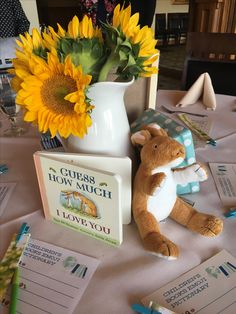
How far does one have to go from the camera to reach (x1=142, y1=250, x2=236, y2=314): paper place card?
0.38 m

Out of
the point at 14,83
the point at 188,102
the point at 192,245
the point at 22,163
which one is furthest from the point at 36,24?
the point at 192,245

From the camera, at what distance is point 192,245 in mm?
473

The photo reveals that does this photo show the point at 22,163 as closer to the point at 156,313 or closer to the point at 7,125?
the point at 7,125

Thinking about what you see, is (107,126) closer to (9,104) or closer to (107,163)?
(107,163)

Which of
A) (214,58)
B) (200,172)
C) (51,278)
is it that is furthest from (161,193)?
(214,58)

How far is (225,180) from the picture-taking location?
63 cm

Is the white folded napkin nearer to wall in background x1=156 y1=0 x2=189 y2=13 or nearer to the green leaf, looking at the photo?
the green leaf

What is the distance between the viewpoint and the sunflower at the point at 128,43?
43cm

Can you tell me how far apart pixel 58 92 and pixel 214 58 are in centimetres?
112

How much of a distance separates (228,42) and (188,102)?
0.45m

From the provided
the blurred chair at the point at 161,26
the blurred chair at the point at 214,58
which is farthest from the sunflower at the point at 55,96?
the blurred chair at the point at 161,26

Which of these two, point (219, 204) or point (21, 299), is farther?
point (219, 204)

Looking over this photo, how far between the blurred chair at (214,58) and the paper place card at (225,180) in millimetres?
791

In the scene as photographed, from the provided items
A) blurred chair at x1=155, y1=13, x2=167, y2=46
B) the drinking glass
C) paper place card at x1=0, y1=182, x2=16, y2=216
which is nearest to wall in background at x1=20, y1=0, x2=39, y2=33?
the drinking glass
